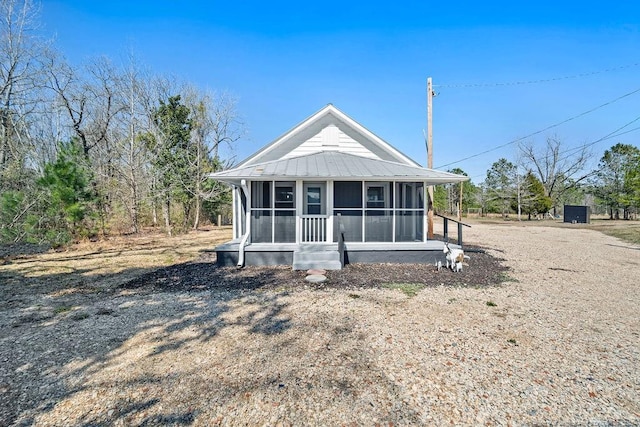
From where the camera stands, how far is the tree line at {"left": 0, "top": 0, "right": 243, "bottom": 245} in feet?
42.1

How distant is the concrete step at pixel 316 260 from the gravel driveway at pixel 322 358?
211cm

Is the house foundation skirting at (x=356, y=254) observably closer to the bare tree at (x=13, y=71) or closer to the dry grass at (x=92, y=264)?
the dry grass at (x=92, y=264)

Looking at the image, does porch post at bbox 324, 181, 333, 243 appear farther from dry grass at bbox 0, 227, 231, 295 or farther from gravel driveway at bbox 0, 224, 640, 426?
dry grass at bbox 0, 227, 231, 295

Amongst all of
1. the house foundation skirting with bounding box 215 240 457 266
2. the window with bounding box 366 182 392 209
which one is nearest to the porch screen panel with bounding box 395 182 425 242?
the window with bounding box 366 182 392 209

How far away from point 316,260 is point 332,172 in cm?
288

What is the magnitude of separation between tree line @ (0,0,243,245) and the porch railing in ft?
33.2

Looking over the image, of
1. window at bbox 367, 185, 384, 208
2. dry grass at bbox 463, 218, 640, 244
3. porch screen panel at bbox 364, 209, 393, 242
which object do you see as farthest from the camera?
dry grass at bbox 463, 218, 640, 244

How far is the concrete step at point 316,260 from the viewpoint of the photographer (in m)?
8.92

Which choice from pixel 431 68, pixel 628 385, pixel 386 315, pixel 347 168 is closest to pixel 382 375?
pixel 386 315

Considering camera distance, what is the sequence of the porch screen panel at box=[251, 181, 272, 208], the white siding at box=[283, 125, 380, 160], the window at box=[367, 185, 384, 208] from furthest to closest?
the white siding at box=[283, 125, 380, 160], the window at box=[367, 185, 384, 208], the porch screen panel at box=[251, 181, 272, 208]

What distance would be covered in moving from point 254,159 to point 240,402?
1070cm

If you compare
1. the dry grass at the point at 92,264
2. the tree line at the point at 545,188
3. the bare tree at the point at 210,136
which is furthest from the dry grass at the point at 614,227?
the bare tree at the point at 210,136

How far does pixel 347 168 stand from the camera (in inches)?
416

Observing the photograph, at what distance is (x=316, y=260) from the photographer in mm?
9055
